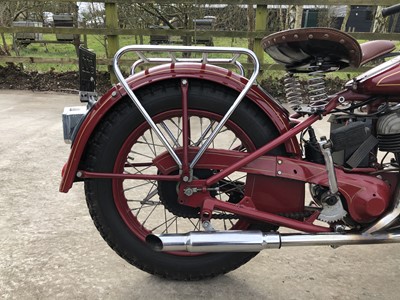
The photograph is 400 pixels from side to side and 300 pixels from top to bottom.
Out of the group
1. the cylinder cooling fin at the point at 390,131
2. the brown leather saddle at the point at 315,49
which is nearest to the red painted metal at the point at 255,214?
the cylinder cooling fin at the point at 390,131

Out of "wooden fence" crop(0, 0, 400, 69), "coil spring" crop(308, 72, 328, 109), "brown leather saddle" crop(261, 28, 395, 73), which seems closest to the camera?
"brown leather saddle" crop(261, 28, 395, 73)

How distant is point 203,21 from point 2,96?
3539mm

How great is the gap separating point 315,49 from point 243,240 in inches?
36.8

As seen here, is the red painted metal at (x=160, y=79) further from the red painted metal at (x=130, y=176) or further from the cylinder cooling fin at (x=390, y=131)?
the cylinder cooling fin at (x=390, y=131)

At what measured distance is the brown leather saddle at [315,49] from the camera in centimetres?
184

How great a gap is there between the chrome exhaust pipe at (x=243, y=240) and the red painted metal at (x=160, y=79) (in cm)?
42

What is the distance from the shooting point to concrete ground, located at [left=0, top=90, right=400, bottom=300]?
213 centimetres

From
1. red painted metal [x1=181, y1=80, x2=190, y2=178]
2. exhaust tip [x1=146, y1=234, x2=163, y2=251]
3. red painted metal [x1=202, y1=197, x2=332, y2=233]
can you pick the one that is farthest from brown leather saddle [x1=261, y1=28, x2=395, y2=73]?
exhaust tip [x1=146, y1=234, x2=163, y2=251]

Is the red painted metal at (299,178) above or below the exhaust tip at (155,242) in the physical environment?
above

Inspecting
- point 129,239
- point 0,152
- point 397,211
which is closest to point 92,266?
point 129,239

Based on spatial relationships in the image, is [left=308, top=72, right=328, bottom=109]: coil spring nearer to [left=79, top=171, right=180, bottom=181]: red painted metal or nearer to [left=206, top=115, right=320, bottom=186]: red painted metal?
[left=206, top=115, right=320, bottom=186]: red painted metal

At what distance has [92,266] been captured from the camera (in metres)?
2.33

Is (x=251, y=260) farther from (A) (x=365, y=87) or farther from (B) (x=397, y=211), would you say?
(A) (x=365, y=87)

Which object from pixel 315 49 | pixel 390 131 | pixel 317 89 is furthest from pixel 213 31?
pixel 390 131
